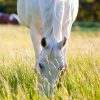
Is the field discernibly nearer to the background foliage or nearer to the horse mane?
the horse mane

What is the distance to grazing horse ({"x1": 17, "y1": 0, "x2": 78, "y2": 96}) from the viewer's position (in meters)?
5.16

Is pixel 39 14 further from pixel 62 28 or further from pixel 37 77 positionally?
pixel 37 77

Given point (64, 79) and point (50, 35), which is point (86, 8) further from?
point (50, 35)

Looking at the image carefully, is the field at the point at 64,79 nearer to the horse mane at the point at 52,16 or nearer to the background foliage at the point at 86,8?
the horse mane at the point at 52,16

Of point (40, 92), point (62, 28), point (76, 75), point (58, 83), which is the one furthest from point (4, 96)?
point (62, 28)

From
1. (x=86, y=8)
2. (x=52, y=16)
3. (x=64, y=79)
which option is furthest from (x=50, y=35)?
(x=86, y=8)

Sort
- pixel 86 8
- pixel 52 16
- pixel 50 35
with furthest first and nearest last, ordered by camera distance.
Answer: pixel 86 8, pixel 52 16, pixel 50 35

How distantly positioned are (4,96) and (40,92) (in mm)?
373

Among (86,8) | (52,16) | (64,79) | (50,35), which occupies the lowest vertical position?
(86,8)

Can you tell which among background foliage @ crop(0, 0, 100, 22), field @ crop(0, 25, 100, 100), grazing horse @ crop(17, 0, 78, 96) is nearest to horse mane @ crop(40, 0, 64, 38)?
grazing horse @ crop(17, 0, 78, 96)

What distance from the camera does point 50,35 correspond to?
5406 mm

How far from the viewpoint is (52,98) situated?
4793mm

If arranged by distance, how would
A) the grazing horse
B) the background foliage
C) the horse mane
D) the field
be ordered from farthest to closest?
the background foliage, the horse mane, the grazing horse, the field

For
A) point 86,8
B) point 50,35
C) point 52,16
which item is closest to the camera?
point 50,35
